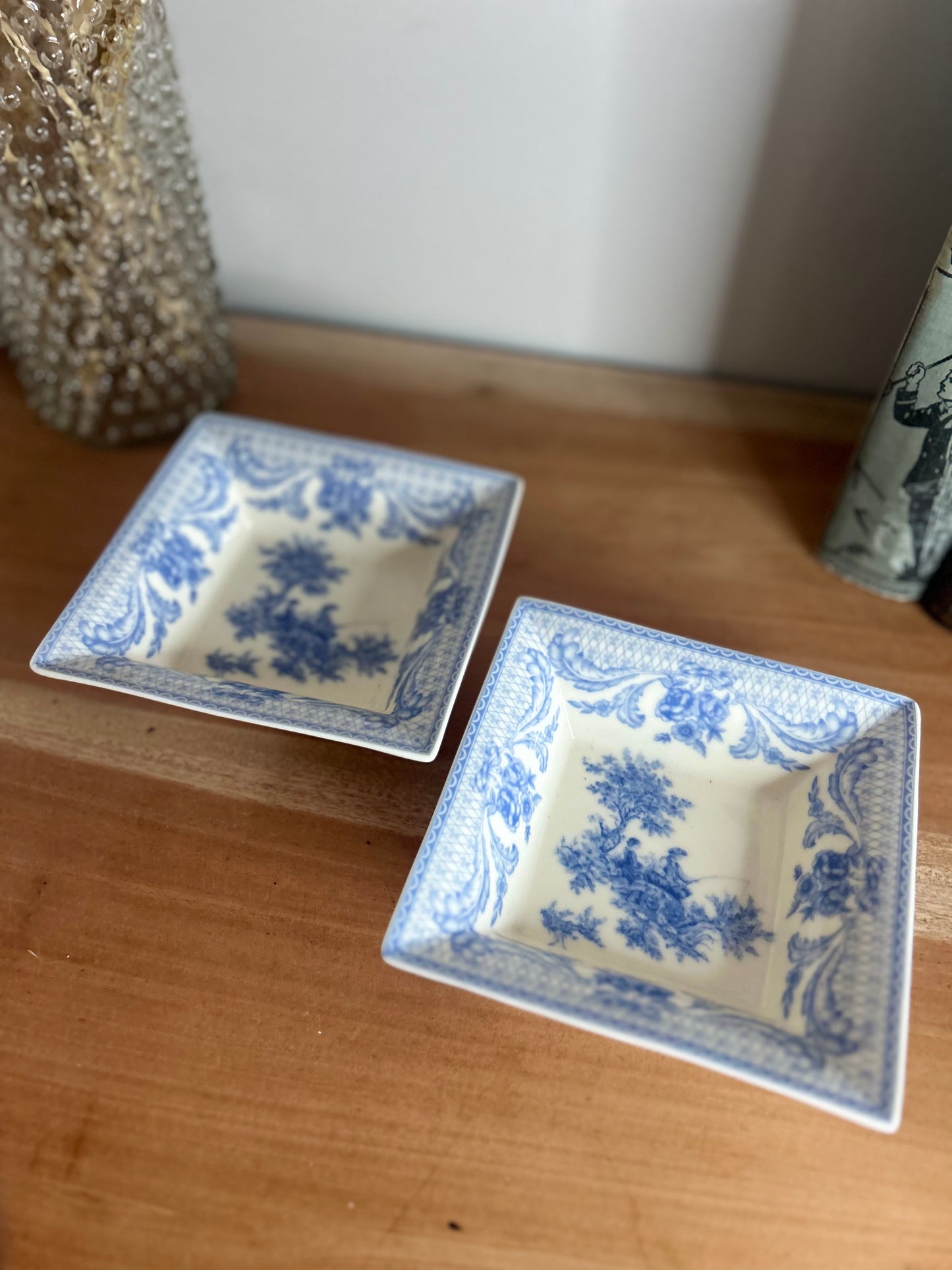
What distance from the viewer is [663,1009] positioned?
42 centimetres

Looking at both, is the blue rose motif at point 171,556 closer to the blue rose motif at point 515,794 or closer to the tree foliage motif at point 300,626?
the tree foliage motif at point 300,626

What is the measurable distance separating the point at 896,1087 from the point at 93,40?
70 centimetres

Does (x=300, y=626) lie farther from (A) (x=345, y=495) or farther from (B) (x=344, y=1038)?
(B) (x=344, y=1038)

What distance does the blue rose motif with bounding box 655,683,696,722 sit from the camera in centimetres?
54

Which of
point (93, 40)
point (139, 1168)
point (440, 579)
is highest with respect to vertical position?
point (93, 40)

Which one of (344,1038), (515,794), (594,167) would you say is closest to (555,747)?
(515,794)

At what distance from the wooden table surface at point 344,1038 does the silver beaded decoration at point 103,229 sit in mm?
119

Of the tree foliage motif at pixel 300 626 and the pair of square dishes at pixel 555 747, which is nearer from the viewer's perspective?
the pair of square dishes at pixel 555 747

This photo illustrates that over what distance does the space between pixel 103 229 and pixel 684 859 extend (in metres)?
0.55

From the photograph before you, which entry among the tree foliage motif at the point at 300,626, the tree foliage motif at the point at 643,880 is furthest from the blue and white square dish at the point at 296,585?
the tree foliage motif at the point at 643,880

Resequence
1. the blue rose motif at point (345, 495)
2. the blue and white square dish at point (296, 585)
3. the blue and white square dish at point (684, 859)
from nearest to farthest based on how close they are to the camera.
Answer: the blue and white square dish at point (684, 859) < the blue and white square dish at point (296, 585) < the blue rose motif at point (345, 495)

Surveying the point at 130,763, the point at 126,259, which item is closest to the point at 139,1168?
the point at 130,763

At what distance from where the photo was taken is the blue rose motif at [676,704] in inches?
21.4

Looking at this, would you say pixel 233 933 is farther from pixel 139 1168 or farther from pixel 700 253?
pixel 700 253
